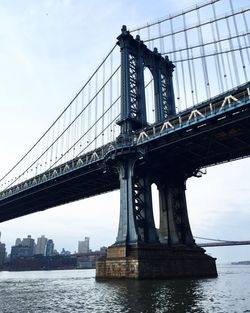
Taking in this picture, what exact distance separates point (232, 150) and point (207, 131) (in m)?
11.0

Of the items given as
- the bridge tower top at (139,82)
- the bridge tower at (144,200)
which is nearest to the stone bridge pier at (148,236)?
the bridge tower at (144,200)

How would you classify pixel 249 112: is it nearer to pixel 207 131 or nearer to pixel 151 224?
pixel 207 131

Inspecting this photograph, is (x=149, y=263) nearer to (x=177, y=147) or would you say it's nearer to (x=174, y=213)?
(x=174, y=213)

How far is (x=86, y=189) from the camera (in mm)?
81062

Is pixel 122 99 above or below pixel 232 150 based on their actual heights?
above

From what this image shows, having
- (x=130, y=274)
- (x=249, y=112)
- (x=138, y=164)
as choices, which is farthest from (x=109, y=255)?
(x=249, y=112)

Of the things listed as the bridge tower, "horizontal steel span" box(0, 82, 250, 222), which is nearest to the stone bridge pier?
the bridge tower

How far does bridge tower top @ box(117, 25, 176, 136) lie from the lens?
5938 cm

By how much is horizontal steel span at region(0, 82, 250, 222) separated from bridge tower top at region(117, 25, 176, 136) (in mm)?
4628

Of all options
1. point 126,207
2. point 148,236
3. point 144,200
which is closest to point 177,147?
point 144,200

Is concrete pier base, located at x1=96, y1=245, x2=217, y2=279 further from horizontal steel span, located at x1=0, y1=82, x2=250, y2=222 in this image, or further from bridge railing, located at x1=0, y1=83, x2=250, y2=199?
bridge railing, located at x1=0, y1=83, x2=250, y2=199

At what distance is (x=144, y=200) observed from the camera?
5491 cm

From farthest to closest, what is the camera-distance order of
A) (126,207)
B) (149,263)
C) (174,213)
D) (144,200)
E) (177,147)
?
(174,213) → (144,200) → (177,147) → (126,207) → (149,263)

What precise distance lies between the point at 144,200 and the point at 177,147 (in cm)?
937
